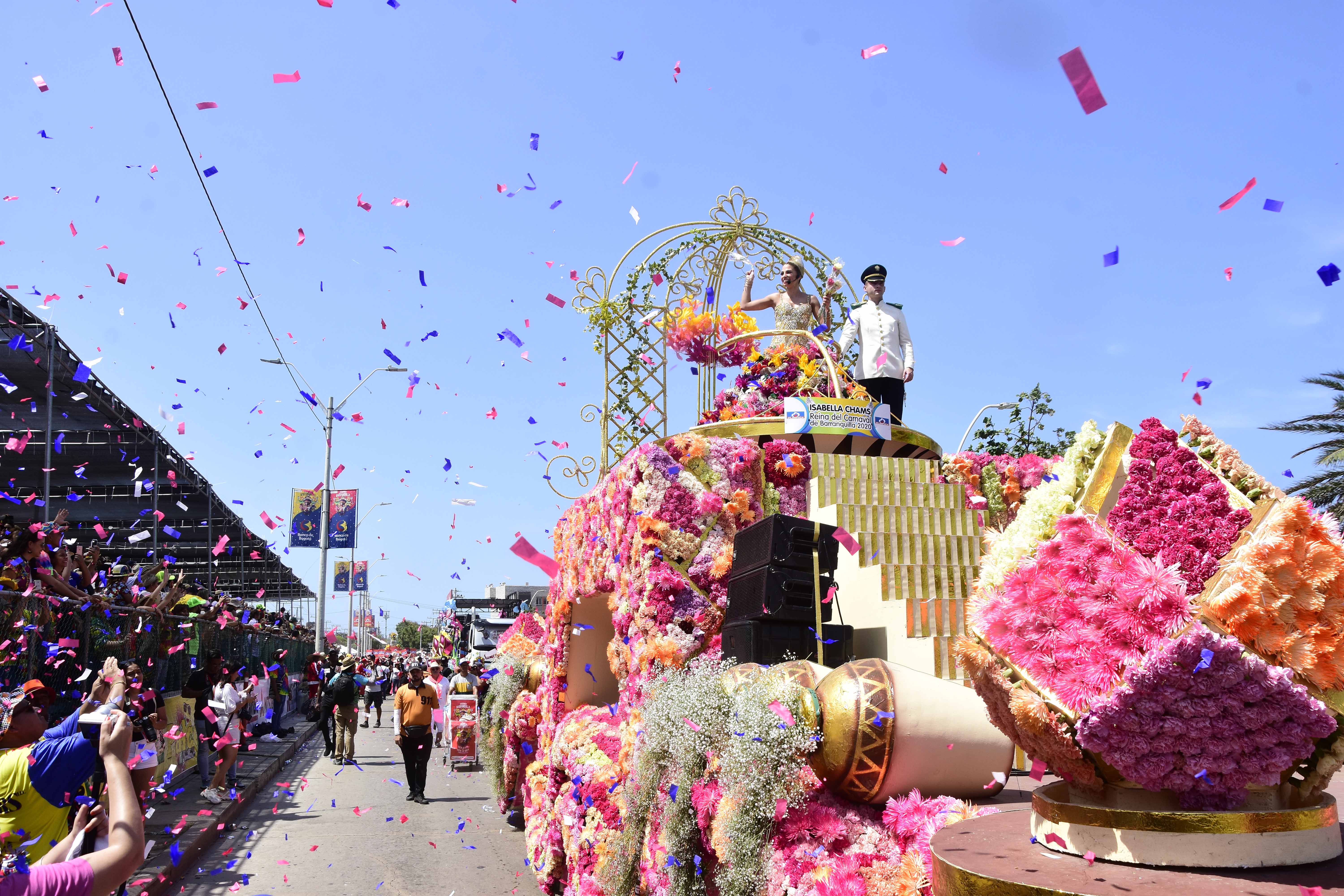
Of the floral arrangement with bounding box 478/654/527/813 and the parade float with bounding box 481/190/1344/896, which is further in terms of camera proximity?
the floral arrangement with bounding box 478/654/527/813

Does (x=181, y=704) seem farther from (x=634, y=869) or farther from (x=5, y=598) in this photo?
(x=634, y=869)

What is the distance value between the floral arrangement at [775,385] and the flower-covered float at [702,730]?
2.37 feet

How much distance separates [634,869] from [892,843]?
2.69 metres

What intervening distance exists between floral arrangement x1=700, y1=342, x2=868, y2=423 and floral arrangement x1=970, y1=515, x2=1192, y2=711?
5.54 meters

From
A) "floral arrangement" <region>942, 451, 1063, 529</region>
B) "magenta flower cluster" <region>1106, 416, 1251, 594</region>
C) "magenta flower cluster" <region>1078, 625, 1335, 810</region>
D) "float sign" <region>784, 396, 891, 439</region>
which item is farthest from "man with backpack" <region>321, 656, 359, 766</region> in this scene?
"magenta flower cluster" <region>1078, 625, 1335, 810</region>

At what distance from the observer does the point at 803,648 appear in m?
5.55

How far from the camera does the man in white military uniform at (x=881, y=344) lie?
8.66 metres

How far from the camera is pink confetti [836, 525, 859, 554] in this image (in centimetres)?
643

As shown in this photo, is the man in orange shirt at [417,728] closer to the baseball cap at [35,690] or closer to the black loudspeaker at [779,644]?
the baseball cap at [35,690]

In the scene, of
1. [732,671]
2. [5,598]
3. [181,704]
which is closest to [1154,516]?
[732,671]

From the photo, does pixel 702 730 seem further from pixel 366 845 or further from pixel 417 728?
pixel 417 728

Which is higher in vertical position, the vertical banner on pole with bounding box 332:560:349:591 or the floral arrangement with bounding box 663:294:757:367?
the floral arrangement with bounding box 663:294:757:367

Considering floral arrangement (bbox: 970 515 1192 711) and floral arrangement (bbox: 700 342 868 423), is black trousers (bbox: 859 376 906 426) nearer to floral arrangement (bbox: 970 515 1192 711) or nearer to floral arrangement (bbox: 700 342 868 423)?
floral arrangement (bbox: 700 342 868 423)

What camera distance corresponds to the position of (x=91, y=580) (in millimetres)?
10961
